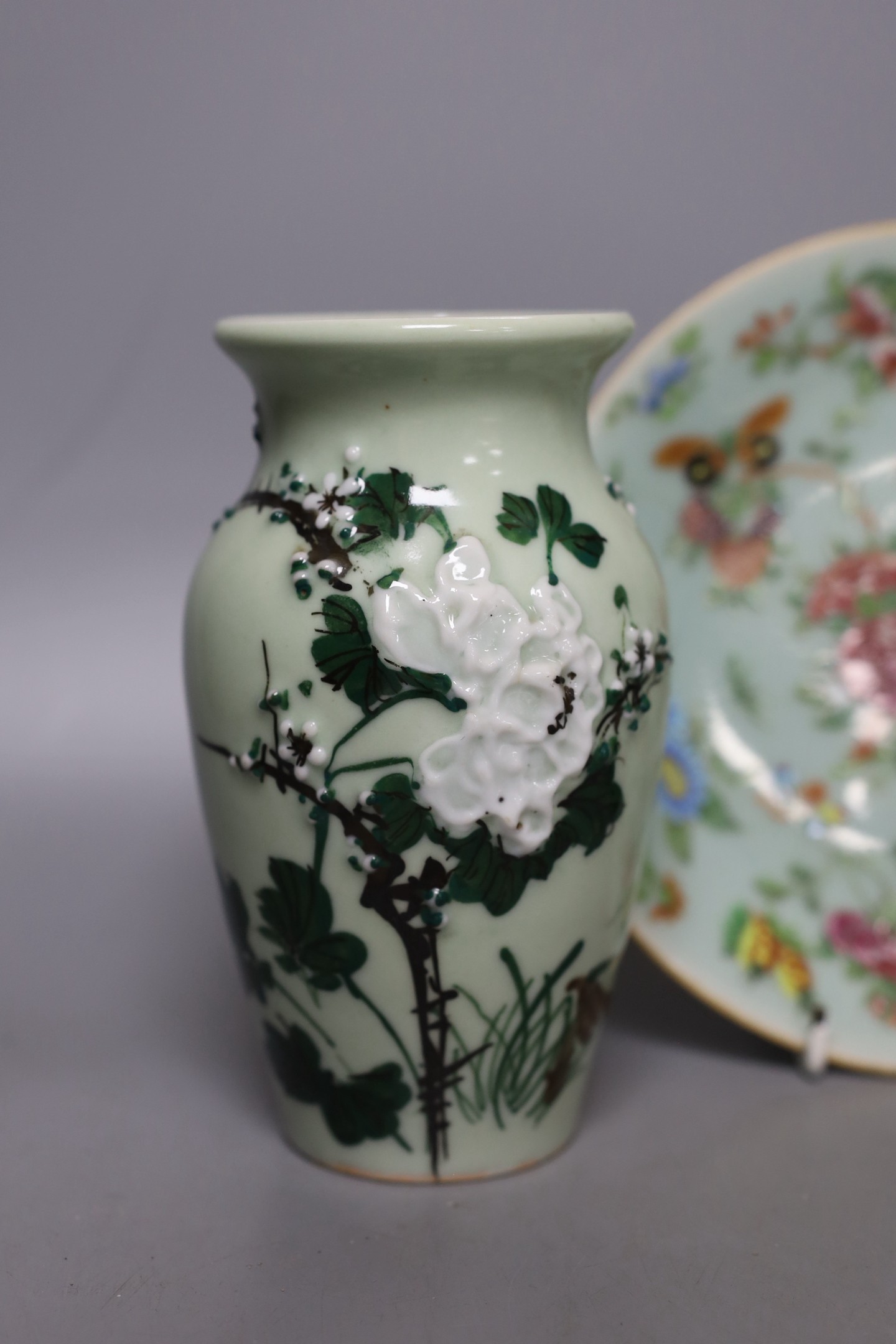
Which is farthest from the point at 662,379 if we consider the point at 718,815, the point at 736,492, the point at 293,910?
the point at 293,910

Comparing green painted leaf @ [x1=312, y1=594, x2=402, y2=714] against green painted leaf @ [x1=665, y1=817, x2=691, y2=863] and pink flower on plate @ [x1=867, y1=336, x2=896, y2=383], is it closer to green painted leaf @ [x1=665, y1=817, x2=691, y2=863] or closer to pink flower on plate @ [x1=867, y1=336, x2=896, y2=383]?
green painted leaf @ [x1=665, y1=817, x2=691, y2=863]

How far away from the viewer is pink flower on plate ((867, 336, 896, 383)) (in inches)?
63.0

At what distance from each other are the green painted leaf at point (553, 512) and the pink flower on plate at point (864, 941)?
506mm

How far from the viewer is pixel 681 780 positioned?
1.61 meters

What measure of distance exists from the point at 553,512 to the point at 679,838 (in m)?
0.46

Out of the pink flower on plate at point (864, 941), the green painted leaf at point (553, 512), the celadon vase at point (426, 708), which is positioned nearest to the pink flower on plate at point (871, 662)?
the pink flower on plate at point (864, 941)

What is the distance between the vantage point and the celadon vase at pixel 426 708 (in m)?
1.18

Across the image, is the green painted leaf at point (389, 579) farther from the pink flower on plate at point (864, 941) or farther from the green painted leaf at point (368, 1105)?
the pink flower on plate at point (864, 941)

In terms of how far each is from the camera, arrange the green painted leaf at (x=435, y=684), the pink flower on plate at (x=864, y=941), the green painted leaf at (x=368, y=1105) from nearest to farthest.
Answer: the green painted leaf at (x=435, y=684) → the green painted leaf at (x=368, y=1105) → the pink flower on plate at (x=864, y=941)

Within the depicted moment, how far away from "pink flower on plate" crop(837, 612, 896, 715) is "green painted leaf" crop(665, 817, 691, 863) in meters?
0.20

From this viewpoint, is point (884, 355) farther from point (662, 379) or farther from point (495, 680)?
point (495, 680)

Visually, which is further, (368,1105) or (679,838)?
(679,838)

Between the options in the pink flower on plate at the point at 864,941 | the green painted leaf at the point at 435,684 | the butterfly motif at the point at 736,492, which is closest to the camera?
the green painted leaf at the point at 435,684

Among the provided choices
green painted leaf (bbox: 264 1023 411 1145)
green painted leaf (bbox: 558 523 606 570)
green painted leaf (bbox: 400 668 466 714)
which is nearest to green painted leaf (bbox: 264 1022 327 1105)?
green painted leaf (bbox: 264 1023 411 1145)
